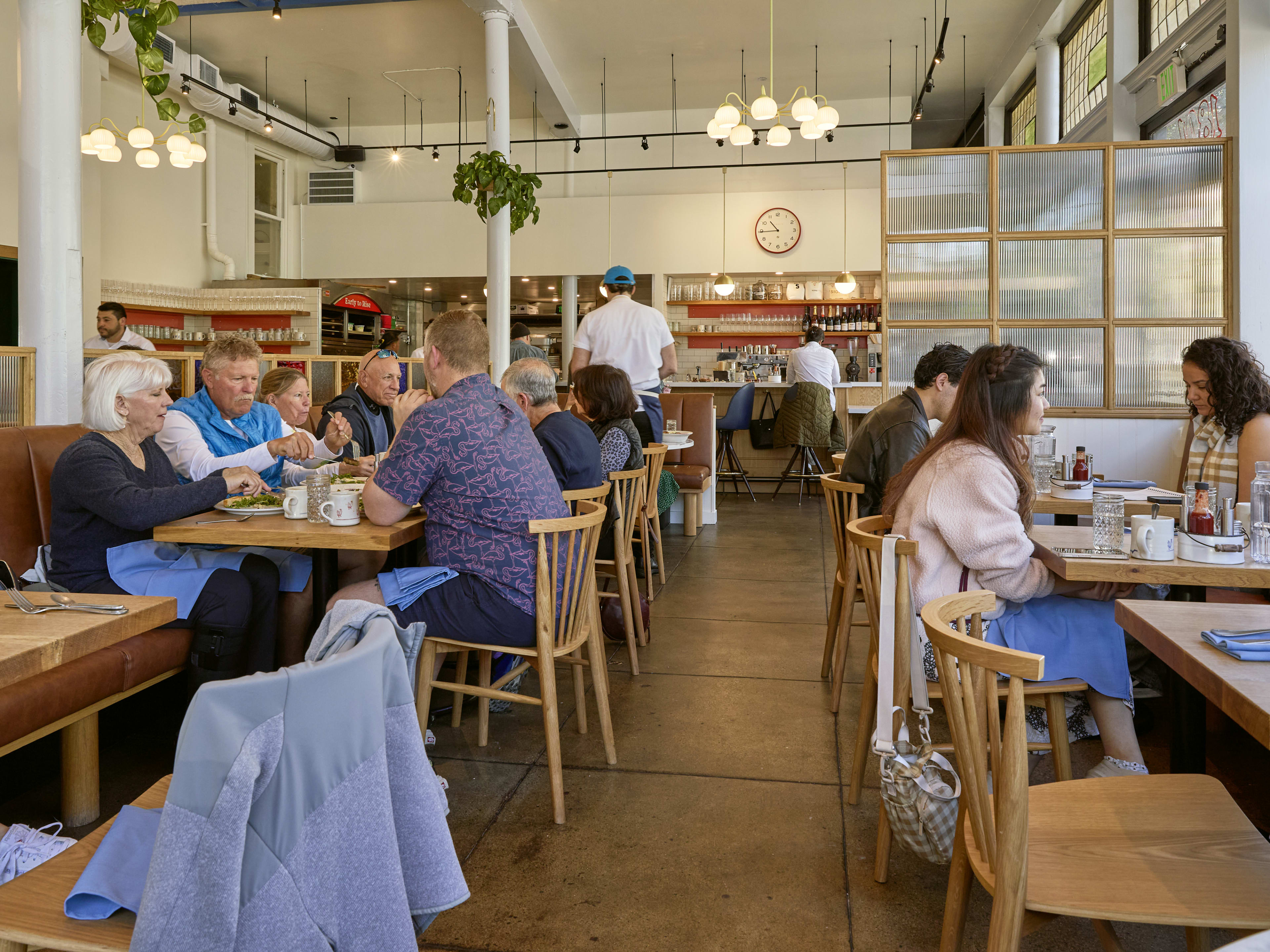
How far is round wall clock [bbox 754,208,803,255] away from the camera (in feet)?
36.8

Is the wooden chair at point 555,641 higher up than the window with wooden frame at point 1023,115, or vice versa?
the window with wooden frame at point 1023,115

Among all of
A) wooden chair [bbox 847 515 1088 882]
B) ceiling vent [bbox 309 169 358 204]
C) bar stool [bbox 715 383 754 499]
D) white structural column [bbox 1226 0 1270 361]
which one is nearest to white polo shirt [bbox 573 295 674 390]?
bar stool [bbox 715 383 754 499]

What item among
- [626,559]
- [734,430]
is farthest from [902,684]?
[734,430]

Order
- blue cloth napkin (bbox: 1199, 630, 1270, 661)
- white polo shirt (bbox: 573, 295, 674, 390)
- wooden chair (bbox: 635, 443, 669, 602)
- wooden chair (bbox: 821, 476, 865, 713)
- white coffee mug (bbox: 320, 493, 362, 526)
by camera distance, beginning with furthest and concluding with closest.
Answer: white polo shirt (bbox: 573, 295, 674, 390) < wooden chair (bbox: 635, 443, 669, 602) < wooden chair (bbox: 821, 476, 865, 713) < white coffee mug (bbox: 320, 493, 362, 526) < blue cloth napkin (bbox: 1199, 630, 1270, 661)

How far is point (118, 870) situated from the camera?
1.23 metres

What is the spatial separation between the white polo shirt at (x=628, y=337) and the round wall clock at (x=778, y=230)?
564 cm

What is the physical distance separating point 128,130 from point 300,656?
9.59 metres

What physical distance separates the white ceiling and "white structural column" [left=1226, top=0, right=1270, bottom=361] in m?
4.06

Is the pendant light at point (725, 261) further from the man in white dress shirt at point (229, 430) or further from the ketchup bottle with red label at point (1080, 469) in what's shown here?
the man in white dress shirt at point (229, 430)

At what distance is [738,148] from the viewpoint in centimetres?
1161

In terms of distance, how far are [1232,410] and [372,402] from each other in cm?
342

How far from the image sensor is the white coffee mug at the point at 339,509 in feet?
8.15

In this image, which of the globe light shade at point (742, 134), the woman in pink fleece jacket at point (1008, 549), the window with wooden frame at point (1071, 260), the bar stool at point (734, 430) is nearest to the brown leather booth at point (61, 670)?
the woman in pink fleece jacket at point (1008, 549)

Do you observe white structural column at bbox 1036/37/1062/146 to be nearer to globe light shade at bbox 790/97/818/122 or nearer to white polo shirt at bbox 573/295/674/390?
globe light shade at bbox 790/97/818/122
